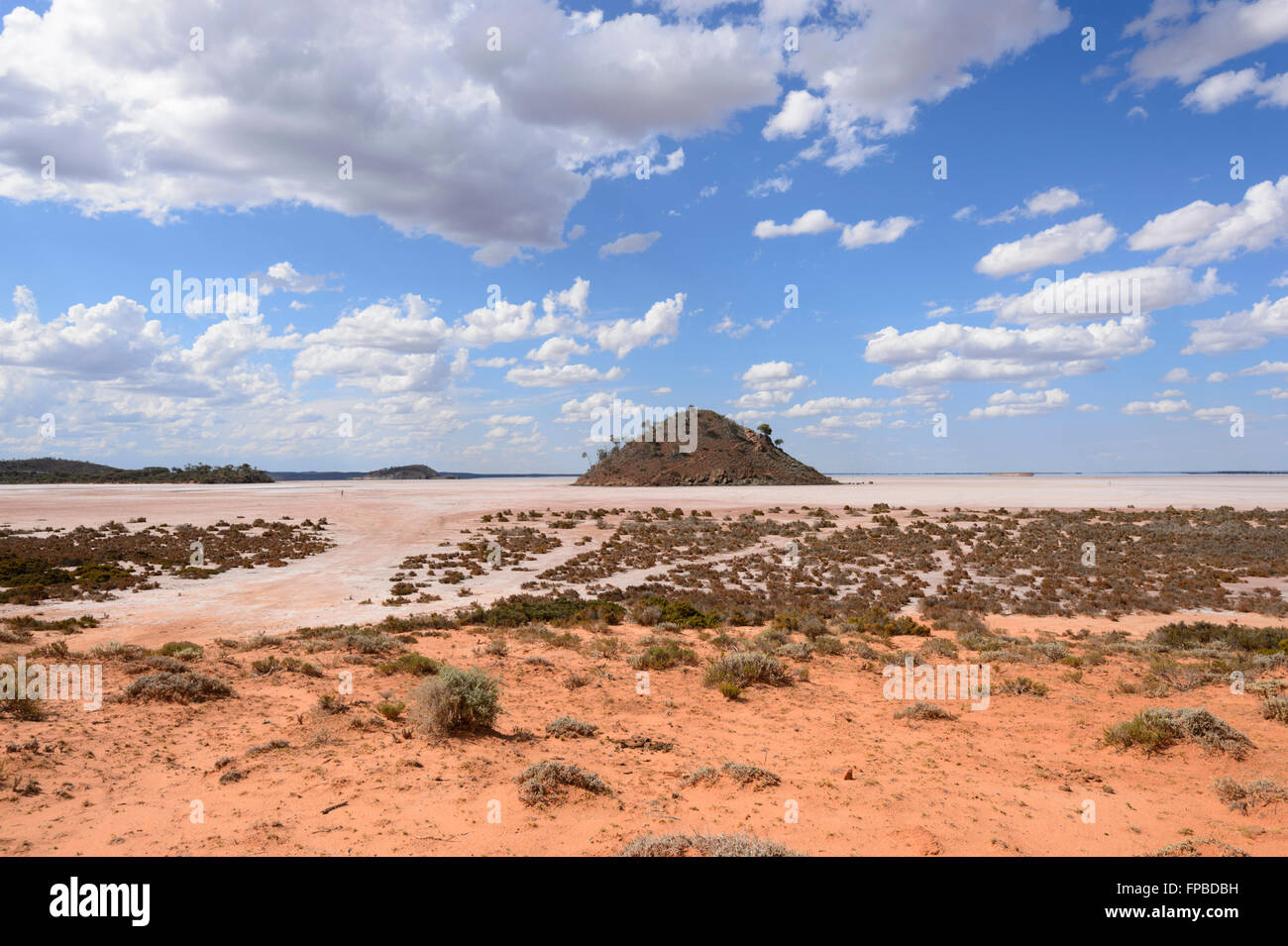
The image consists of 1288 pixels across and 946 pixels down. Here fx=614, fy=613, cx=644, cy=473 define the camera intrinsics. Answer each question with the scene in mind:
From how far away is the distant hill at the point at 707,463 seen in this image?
12762 cm

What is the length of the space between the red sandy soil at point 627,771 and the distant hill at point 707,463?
4440 inches

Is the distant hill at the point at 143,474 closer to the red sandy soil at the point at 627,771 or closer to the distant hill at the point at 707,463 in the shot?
the distant hill at the point at 707,463

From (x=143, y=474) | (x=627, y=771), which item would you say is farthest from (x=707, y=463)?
(x=143, y=474)

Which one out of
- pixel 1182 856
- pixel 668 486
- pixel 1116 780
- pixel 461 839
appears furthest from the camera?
pixel 668 486

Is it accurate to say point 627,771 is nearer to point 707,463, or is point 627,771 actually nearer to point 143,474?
point 707,463

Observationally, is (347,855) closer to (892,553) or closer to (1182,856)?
(1182,856)

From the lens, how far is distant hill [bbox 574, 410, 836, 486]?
419ft

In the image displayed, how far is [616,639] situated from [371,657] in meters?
5.52

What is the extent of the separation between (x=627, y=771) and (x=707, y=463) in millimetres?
123019

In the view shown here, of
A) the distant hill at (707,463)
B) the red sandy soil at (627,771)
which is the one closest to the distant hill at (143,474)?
the distant hill at (707,463)

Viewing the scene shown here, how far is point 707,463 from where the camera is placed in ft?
426

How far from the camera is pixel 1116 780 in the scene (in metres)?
7.64

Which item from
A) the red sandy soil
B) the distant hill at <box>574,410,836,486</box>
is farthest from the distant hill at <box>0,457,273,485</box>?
the red sandy soil
